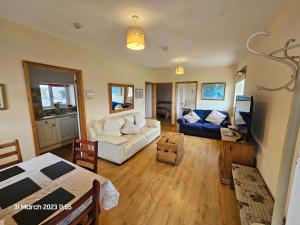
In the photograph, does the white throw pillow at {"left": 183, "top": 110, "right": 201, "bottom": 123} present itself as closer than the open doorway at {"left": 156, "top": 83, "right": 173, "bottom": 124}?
Yes

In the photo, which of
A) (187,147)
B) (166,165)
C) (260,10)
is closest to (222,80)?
(187,147)

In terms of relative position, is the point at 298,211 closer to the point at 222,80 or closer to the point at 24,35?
the point at 24,35

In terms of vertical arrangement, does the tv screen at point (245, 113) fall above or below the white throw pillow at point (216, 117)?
above

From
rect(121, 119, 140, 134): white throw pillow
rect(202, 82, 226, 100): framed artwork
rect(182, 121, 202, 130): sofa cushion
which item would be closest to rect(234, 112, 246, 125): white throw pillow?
rect(182, 121, 202, 130): sofa cushion

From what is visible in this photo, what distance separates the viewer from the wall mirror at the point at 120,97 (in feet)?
12.2

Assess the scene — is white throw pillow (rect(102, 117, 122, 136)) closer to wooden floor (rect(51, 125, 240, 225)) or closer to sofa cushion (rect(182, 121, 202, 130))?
wooden floor (rect(51, 125, 240, 225))

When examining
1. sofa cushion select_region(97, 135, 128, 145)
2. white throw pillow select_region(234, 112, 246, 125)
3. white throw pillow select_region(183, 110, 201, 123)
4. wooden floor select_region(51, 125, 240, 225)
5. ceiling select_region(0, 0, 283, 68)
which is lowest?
wooden floor select_region(51, 125, 240, 225)

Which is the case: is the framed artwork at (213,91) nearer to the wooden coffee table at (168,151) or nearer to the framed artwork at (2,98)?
the wooden coffee table at (168,151)

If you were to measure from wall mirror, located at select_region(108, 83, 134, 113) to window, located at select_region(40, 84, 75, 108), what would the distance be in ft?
5.36

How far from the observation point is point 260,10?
1.56m

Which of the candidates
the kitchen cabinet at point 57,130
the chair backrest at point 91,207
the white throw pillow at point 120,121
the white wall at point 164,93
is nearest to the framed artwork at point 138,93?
the white throw pillow at point 120,121

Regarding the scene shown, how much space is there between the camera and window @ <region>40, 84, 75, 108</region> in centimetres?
391

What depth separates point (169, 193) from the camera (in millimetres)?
2027

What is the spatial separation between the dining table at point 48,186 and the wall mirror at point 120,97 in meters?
2.43
